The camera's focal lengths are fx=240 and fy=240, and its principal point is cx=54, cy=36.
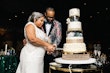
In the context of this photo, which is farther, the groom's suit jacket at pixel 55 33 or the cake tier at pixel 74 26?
the groom's suit jacket at pixel 55 33

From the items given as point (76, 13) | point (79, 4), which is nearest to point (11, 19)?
point (79, 4)

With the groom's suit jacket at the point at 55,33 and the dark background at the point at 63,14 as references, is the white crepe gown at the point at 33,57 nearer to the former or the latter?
the groom's suit jacket at the point at 55,33

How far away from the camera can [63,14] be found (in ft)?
30.4

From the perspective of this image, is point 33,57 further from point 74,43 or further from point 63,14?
point 63,14

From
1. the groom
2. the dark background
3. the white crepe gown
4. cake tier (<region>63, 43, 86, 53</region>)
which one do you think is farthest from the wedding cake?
the dark background

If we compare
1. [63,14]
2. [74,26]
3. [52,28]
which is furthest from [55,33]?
[63,14]

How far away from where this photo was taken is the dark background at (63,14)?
28.5ft

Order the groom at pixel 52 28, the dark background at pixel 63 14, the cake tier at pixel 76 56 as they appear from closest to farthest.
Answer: the cake tier at pixel 76 56 → the groom at pixel 52 28 → the dark background at pixel 63 14

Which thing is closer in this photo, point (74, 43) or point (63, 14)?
point (74, 43)

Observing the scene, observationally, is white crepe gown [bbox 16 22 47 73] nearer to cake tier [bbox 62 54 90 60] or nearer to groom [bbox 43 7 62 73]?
cake tier [bbox 62 54 90 60]

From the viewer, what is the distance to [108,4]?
27.9 ft

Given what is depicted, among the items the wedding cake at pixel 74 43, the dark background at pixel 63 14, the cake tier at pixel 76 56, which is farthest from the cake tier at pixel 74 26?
the dark background at pixel 63 14

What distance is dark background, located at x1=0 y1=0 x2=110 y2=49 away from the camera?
870cm

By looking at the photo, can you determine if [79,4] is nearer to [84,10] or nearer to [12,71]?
[84,10]
